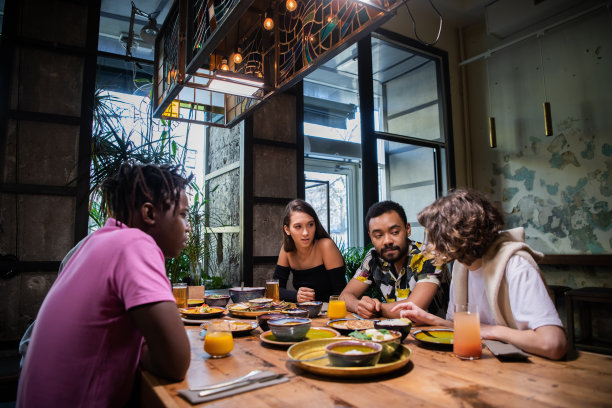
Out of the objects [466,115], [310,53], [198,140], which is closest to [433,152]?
[466,115]

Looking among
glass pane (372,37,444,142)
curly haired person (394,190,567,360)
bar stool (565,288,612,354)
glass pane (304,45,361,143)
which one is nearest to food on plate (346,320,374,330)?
curly haired person (394,190,567,360)

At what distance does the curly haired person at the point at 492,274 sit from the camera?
4.05 ft

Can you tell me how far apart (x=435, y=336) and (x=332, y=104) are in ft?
17.5

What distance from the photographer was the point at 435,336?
1442 mm

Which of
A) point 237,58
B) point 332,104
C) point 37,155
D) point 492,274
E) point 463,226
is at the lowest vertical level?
point 492,274

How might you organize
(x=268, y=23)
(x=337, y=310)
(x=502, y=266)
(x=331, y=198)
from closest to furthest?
(x=502, y=266)
(x=337, y=310)
(x=268, y=23)
(x=331, y=198)

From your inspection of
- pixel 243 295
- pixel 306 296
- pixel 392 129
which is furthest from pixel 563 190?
pixel 243 295

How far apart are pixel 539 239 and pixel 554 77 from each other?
1978 millimetres

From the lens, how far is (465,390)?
3.05 ft

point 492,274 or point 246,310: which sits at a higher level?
point 492,274

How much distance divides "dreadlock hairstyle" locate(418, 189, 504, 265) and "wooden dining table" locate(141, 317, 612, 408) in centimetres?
41

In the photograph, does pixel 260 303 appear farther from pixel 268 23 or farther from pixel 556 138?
pixel 556 138

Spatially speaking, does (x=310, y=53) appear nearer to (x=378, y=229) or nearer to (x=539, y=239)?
(x=378, y=229)

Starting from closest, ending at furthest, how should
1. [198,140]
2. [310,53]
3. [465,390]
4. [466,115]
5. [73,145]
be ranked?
[465,390] < [310,53] < [73,145] < [198,140] < [466,115]
